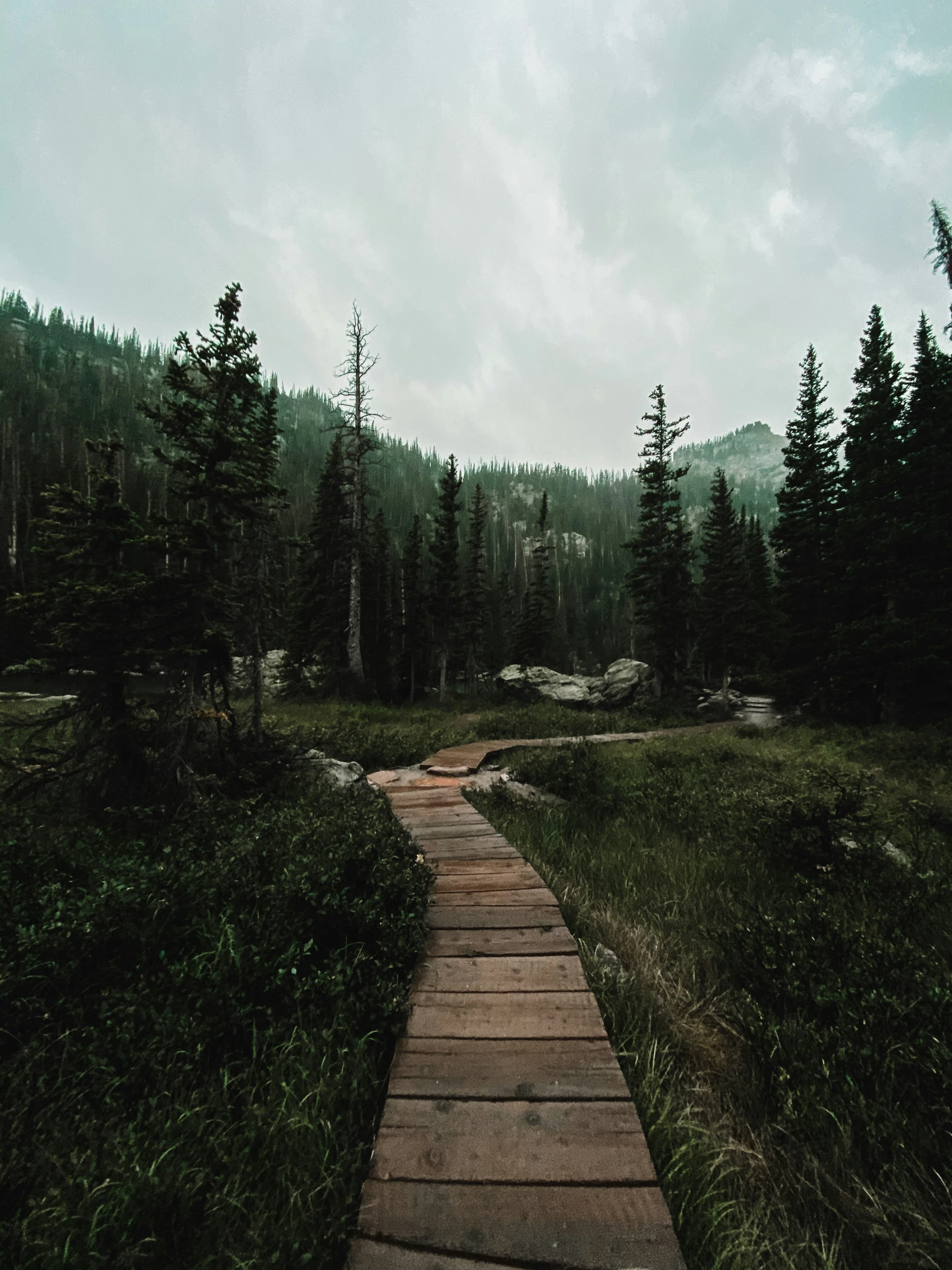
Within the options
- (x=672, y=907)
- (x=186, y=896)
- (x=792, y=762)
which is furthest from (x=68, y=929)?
(x=792, y=762)

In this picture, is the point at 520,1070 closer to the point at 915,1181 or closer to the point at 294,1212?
the point at 294,1212

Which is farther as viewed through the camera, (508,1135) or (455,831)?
(455,831)

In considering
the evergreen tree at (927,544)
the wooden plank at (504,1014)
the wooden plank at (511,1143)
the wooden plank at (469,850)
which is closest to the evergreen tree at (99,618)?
the wooden plank at (469,850)

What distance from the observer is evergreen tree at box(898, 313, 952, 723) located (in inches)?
562

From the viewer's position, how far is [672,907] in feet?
13.6

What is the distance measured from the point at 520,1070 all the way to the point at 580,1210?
654 millimetres

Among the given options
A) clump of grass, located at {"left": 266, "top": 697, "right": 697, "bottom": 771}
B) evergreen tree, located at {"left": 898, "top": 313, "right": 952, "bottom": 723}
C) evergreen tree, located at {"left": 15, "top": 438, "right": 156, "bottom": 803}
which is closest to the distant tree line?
evergreen tree, located at {"left": 898, "top": 313, "right": 952, "bottom": 723}

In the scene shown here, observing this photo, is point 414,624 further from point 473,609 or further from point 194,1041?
point 194,1041

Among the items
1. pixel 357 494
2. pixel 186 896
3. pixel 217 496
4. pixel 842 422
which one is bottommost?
pixel 186 896

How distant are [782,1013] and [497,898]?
2.03m

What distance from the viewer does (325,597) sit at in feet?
83.4

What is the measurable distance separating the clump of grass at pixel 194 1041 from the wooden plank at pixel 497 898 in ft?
0.92

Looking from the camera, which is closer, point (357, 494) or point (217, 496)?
point (217, 496)

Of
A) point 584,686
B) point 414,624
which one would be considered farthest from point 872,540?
point 414,624
